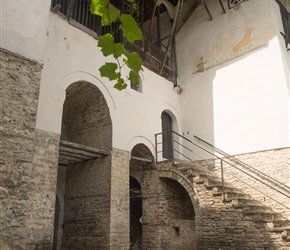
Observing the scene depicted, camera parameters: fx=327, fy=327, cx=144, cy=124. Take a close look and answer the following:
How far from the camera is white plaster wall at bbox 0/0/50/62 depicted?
4477 mm

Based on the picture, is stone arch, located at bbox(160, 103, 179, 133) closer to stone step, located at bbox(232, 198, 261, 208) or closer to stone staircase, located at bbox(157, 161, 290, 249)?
stone staircase, located at bbox(157, 161, 290, 249)

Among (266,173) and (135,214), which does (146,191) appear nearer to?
(135,214)

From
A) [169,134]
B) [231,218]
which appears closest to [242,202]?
[231,218]

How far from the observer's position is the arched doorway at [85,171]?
26.3ft

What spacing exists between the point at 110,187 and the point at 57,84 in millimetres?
2785

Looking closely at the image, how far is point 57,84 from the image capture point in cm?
756

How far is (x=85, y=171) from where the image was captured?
8.80 m

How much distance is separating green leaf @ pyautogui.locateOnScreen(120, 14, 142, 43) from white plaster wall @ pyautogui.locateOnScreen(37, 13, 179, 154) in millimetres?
5217

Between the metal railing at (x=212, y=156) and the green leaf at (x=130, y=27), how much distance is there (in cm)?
669

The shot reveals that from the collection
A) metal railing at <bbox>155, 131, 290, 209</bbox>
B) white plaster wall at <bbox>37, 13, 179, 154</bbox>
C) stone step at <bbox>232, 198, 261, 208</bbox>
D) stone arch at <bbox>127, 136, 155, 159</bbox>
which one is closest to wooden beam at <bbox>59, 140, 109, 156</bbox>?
white plaster wall at <bbox>37, 13, 179, 154</bbox>

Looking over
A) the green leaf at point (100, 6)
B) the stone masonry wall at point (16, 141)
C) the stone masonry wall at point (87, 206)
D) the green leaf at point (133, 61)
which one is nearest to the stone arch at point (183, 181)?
the stone masonry wall at point (87, 206)

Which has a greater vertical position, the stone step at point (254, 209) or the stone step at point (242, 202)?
the stone step at point (242, 202)

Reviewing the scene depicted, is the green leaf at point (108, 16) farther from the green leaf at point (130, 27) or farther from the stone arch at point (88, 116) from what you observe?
the stone arch at point (88, 116)

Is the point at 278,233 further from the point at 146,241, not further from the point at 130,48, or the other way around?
the point at 130,48
